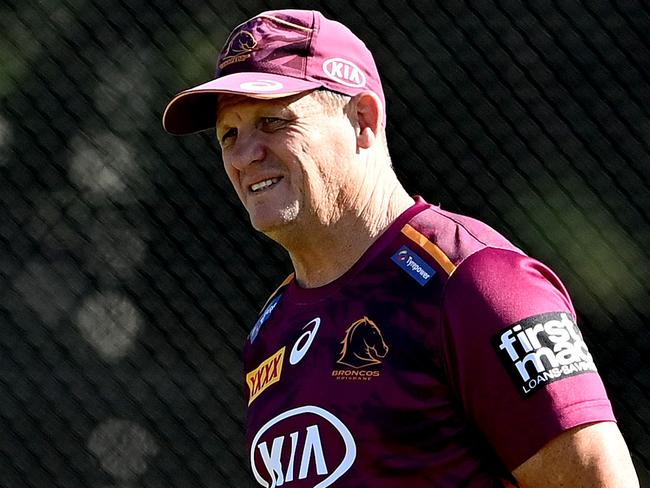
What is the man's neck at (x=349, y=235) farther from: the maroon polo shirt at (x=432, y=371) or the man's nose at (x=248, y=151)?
the man's nose at (x=248, y=151)

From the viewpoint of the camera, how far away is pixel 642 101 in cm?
401

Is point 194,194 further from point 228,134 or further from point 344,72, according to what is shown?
point 344,72

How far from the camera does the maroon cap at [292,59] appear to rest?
7.61ft

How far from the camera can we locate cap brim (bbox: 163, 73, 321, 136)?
7.39 ft

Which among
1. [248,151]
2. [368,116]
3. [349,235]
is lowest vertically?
[349,235]

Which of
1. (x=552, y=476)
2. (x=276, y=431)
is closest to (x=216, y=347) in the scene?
(x=276, y=431)

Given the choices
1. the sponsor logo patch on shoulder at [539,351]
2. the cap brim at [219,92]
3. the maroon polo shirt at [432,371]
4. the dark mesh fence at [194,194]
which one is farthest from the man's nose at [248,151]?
the dark mesh fence at [194,194]

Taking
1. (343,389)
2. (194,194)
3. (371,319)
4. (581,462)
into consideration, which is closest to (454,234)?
(371,319)

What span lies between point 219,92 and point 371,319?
0.51 metres

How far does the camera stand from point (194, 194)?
4090 mm

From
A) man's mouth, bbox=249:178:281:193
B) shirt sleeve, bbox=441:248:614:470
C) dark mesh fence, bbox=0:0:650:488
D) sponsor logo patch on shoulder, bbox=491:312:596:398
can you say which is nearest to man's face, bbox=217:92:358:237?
man's mouth, bbox=249:178:281:193

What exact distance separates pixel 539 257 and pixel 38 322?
5.42 ft

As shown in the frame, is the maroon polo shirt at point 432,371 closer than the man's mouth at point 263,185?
Yes

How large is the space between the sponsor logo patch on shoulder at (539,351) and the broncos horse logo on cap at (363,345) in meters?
0.24
